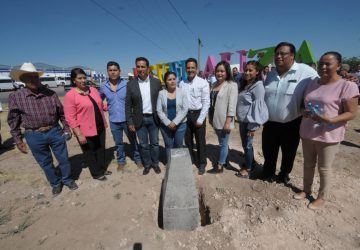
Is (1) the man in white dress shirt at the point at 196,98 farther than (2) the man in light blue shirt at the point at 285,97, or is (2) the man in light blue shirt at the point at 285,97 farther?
(1) the man in white dress shirt at the point at 196,98

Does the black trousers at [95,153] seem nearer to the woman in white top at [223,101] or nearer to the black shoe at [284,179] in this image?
the woman in white top at [223,101]

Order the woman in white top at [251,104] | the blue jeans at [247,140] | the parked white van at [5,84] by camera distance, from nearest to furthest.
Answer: the woman in white top at [251,104] < the blue jeans at [247,140] < the parked white van at [5,84]

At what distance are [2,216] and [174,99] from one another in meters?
3.12

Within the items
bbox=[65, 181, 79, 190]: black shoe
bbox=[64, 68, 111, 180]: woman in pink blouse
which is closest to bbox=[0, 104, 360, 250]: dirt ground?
bbox=[65, 181, 79, 190]: black shoe

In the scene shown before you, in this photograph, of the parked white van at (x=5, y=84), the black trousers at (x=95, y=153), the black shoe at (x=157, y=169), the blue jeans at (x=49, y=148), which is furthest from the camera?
the parked white van at (x=5, y=84)

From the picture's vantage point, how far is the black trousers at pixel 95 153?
3623mm

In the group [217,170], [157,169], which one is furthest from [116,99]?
[217,170]

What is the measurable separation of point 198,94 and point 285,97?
4.37 feet

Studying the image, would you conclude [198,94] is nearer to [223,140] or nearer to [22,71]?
[223,140]

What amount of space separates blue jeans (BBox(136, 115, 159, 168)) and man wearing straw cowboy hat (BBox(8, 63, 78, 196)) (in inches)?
47.6

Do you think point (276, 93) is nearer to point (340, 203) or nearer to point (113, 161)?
point (340, 203)

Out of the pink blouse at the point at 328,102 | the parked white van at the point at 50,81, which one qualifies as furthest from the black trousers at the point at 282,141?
the parked white van at the point at 50,81

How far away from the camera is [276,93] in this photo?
280cm

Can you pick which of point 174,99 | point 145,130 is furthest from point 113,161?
point 174,99
